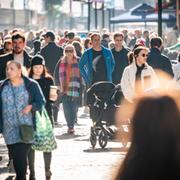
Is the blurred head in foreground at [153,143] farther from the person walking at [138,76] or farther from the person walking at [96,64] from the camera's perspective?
the person walking at [96,64]

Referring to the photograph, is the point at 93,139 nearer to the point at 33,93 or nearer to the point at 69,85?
the point at 69,85

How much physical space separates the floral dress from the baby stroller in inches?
180

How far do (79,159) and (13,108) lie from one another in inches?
142

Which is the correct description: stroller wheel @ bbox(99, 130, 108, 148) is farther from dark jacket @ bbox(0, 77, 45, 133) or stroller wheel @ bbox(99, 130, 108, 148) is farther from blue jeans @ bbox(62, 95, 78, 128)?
dark jacket @ bbox(0, 77, 45, 133)

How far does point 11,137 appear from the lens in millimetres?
10117

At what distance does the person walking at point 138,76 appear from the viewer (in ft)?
45.2

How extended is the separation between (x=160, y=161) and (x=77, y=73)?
14.2m

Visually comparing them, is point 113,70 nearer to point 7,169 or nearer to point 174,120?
point 7,169

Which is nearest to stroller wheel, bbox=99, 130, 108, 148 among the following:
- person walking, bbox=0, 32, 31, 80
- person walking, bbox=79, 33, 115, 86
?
person walking, bbox=0, 32, 31, 80

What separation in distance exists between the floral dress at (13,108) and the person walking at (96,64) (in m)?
6.53

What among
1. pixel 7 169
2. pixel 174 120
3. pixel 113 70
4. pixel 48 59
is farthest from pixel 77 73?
pixel 174 120

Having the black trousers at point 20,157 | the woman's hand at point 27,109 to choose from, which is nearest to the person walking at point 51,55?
the woman's hand at point 27,109

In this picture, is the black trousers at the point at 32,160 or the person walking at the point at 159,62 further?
the person walking at the point at 159,62

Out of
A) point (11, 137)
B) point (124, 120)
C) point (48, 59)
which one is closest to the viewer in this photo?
point (11, 137)
